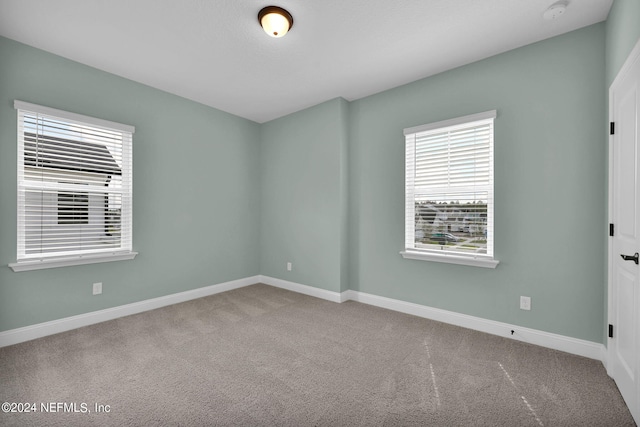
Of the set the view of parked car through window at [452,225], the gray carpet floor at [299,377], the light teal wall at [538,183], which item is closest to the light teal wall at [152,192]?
the gray carpet floor at [299,377]

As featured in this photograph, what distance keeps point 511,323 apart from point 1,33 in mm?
5437

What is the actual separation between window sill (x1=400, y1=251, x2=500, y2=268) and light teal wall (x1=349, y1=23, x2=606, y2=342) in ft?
0.26

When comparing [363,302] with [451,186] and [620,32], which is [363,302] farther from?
[620,32]

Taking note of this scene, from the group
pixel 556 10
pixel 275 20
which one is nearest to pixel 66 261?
pixel 275 20

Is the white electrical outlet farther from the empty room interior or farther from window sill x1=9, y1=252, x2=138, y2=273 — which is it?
window sill x1=9, y1=252, x2=138, y2=273

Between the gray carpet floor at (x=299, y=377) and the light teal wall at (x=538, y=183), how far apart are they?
0.40 metres

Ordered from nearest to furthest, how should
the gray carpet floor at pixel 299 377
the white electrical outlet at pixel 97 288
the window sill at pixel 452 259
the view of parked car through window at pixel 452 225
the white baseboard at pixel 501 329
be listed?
the gray carpet floor at pixel 299 377 < the white baseboard at pixel 501 329 < the window sill at pixel 452 259 < the view of parked car through window at pixel 452 225 < the white electrical outlet at pixel 97 288

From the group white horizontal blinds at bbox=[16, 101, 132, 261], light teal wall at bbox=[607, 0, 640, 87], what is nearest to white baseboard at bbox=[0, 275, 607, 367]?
white horizontal blinds at bbox=[16, 101, 132, 261]

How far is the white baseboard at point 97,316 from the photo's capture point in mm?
2634

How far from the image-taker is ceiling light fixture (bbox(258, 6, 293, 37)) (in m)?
2.21

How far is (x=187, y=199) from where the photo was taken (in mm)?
3982

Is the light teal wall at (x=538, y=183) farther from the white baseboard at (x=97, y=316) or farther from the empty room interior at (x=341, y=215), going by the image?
the white baseboard at (x=97, y=316)

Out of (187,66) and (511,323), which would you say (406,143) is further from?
(187,66)

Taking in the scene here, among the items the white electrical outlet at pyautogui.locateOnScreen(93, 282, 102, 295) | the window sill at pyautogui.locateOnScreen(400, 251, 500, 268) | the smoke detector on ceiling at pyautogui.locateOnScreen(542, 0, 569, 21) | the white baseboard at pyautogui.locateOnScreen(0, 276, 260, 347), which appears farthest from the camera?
the white electrical outlet at pyautogui.locateOnScreen(93, 282, 102, 295)
